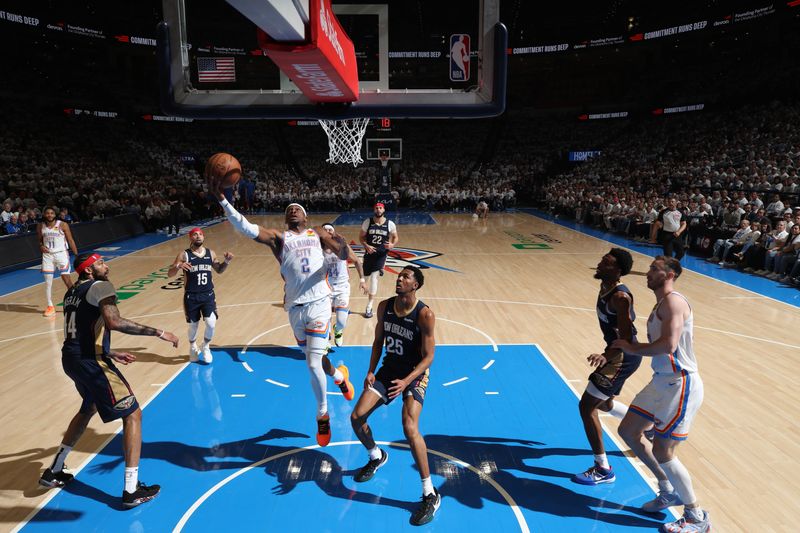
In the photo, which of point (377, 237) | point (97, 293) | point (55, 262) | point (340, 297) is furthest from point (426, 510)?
point (55, 262)

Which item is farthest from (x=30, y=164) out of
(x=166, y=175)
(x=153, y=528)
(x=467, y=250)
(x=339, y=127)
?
(x=153, y=528)

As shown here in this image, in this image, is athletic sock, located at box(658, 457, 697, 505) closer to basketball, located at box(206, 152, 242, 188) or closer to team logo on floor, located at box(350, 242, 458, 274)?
basketball, located at box(206, 152, 242, 188)

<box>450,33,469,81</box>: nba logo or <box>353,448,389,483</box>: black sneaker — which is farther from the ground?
<box>450,33,469,81</box>: nba logo

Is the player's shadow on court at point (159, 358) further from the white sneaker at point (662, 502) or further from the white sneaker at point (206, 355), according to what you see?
the white sneaker at point (662, 502)

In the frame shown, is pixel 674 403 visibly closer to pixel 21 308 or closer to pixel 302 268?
pixel 302 268

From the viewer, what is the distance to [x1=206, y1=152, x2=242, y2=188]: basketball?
416 centimetres

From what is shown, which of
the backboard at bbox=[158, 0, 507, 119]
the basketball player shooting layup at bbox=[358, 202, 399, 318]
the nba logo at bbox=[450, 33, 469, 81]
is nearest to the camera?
the backboard at bbox=[158, 0, 507, 119]

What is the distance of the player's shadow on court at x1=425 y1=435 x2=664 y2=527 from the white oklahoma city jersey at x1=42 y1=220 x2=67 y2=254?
780 cm

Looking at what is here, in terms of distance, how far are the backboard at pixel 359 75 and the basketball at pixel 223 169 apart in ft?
5.62

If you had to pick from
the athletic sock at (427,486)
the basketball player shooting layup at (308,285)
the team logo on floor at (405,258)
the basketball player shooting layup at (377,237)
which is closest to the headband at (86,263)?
the basketball player shooting layup at (308,285)

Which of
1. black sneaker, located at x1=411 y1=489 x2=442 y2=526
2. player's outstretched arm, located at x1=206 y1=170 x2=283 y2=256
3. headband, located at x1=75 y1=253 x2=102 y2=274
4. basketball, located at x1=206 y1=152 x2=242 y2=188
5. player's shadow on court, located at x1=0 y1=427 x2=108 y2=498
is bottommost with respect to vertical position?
player's shadow on court, located at x1=0 y1=427 x2=108 y2=498

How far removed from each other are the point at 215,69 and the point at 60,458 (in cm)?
415

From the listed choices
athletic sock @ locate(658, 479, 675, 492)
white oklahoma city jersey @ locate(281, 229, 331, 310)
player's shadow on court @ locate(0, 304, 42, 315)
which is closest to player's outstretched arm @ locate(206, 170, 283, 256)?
white oklahoma city jersey @ locate(281, 229, 331, 310)

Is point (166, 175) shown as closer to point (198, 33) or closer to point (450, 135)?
point (450, 135)
